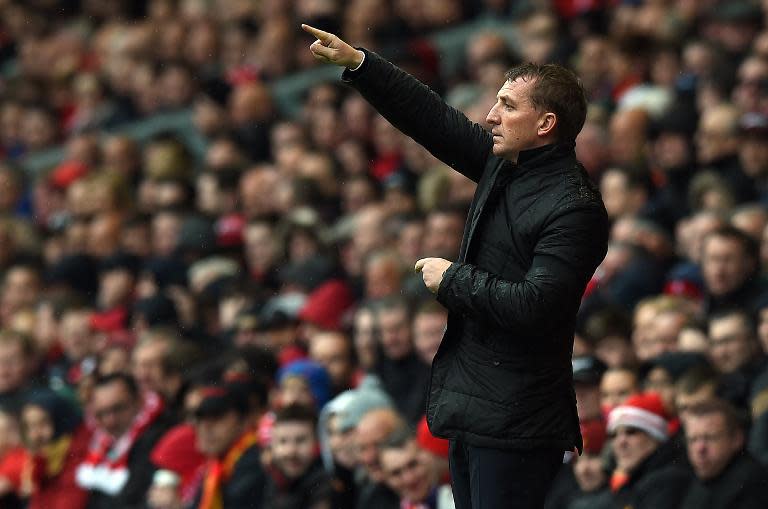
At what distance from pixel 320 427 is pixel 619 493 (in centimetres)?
186

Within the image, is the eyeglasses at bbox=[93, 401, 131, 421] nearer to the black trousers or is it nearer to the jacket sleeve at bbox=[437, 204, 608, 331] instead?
the black trousers

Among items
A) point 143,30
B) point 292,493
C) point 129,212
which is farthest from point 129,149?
point 292,493

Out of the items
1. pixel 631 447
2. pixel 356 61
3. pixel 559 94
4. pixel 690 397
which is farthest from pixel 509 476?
pixel 690 397

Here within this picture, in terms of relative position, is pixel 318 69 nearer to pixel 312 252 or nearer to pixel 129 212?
pixel 129 212

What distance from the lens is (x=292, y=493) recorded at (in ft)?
23.1

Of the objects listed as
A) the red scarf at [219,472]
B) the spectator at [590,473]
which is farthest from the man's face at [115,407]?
the spectator at [590,473]

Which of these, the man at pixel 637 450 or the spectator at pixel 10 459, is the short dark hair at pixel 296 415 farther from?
the spectator at pixel 10 459

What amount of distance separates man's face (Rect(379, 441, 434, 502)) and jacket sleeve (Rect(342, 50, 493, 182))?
2.43 meters

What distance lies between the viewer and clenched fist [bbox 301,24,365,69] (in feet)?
13.7

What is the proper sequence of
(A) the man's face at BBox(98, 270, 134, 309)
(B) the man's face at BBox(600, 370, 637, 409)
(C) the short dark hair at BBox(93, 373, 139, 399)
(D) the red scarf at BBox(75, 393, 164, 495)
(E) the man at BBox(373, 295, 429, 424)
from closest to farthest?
1. (B) the man's face at BBox(600, 370, 637, 409)
2. (E) the man at BBox(373, 295, 429, 424)
3. (D) the red scarf at BBox(75, 393, 164, 495)
4. (C) the short dark hair at BBox(93, 373, 139, 399)
5. (A) the man's face at BBox(98, 270, 134, 309)

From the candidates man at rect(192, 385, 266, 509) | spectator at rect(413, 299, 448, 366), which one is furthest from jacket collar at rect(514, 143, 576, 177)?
spectator at rect(413, 299, 448, 366)

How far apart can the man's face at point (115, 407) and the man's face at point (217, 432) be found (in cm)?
103

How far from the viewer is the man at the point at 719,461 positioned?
5.77 metres

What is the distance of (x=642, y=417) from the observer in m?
6.25
